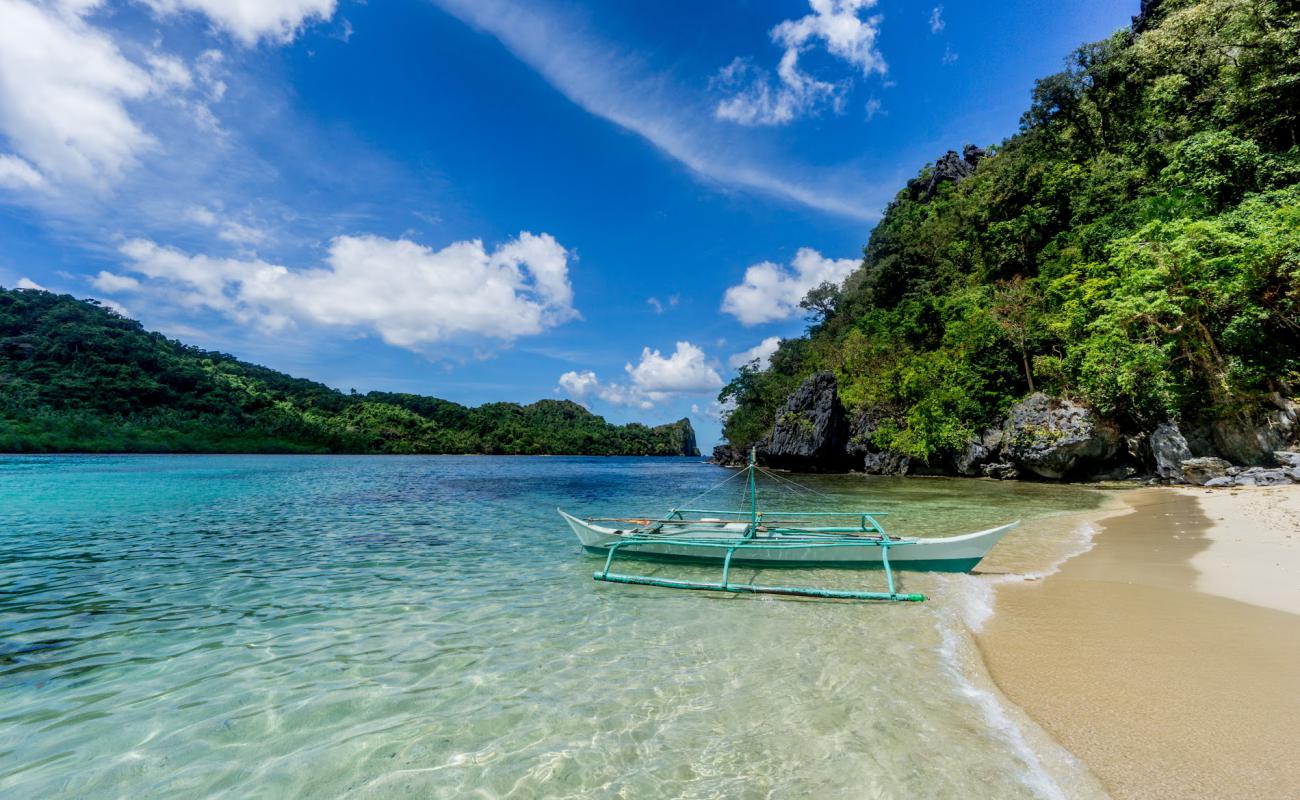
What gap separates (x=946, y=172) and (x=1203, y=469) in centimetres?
5497

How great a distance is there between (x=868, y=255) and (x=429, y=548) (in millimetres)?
59771

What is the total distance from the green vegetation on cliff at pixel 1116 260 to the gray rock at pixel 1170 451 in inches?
41.1

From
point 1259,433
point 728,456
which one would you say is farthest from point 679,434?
point 1259,433

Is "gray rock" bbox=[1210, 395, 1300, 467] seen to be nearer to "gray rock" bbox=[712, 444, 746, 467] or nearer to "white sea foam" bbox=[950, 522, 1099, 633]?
"white sea foam" bbox=[950, 522, 1099, 633]

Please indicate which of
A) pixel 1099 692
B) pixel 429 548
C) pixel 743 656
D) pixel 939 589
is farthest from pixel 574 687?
pixel 429 548

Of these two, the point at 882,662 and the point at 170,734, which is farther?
the point at 882,662

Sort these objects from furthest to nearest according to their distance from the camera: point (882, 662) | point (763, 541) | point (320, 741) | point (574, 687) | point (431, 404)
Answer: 1. point (431, 404)
2. point (763, 541)
3. point (882, 662)
4. point (574, 687)
5. point (320, 741)

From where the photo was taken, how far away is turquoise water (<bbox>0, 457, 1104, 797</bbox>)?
163 inches

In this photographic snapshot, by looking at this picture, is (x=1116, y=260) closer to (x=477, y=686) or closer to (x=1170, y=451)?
(x=1170, y=451)

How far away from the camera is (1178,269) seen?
67.3 feet

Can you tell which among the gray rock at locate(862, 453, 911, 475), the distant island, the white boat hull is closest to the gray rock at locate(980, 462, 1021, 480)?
the gray rock at locate(862, 453, 911, 475)

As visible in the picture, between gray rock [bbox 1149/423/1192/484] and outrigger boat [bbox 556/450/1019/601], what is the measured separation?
20407 millimetres

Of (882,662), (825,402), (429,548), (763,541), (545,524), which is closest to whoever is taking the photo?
(882,662)

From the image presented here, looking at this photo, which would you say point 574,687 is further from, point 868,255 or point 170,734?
point 868,255
